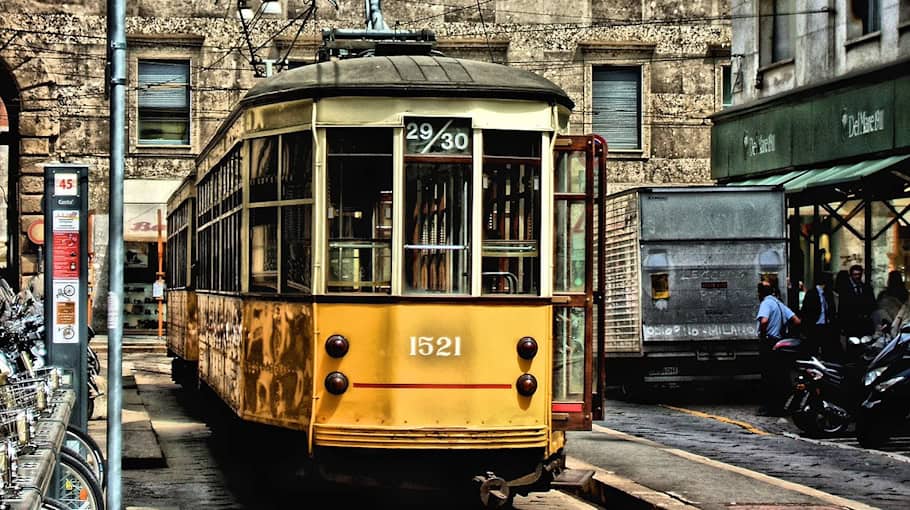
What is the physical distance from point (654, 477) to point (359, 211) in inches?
137

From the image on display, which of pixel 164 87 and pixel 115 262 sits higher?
pixel 164 87

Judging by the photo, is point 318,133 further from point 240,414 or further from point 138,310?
point 138,310

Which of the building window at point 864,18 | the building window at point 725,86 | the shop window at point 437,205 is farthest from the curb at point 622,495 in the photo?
the building window at point 725,86

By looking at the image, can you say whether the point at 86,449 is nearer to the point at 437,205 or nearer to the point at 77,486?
the point at 77,486

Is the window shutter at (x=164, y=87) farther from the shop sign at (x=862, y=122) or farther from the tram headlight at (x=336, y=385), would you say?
the tram headlight at (x=336, y=385)

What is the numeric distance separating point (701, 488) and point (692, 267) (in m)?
9.59

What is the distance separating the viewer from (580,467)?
41.6 feet

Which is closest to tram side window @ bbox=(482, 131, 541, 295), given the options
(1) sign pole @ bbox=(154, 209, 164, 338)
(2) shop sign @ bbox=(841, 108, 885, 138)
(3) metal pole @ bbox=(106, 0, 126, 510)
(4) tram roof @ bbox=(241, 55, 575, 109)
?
(4) tram roof @ bbox=(241, 55, 575, 109)

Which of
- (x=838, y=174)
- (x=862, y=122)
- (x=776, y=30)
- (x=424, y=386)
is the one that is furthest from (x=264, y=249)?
(x=776, y=30)

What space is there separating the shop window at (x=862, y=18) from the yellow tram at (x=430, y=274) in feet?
49.9

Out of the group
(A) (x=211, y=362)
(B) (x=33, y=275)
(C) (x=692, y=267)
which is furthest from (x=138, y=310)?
(A) (x=211, y=362)

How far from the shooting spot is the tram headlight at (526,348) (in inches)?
398

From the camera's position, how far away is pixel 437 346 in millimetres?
10047

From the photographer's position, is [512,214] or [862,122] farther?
[862,122]
